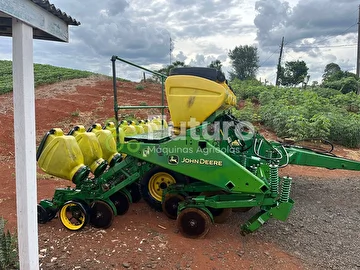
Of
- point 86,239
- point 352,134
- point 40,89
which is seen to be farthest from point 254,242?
point 40,89

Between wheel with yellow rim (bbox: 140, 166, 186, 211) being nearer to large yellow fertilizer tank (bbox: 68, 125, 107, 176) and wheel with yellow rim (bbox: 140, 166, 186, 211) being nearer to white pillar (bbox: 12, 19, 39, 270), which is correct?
large yellow fertilizer tank (bbox: 68, 125, 107, 176)

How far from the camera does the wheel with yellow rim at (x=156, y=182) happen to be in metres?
4.50

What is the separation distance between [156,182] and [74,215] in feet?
3.86

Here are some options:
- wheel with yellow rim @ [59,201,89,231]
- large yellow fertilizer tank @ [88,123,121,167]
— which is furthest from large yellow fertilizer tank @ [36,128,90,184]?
large yellow fertilizer tank @ [88,123,121,167]

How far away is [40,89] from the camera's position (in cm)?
1823

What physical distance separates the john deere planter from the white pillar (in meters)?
1.26

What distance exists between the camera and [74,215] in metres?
4.16

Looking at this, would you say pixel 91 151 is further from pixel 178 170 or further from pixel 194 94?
pixel 194 94

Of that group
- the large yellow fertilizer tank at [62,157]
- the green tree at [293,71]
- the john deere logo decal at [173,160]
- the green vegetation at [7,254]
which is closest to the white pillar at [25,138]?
the green vegetation at [7,254]

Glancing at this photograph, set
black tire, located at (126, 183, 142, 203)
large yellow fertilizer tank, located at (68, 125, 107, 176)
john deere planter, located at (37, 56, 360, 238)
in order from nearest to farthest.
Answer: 1. john deere planter, located at (37, 56, 360, 238)
2. large yellow fertilizer tank, located at (68, 125, 107, 176)
3. black tire, located at (126, 183, 142, 203)

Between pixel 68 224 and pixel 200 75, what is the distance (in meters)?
2.59

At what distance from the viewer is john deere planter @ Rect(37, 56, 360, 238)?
381 cm

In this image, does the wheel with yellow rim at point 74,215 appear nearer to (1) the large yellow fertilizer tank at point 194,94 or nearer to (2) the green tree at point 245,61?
(1) the large yellow fertilizer tank at point 194,94

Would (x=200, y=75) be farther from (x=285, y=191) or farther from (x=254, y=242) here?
(x=254, y=242)
